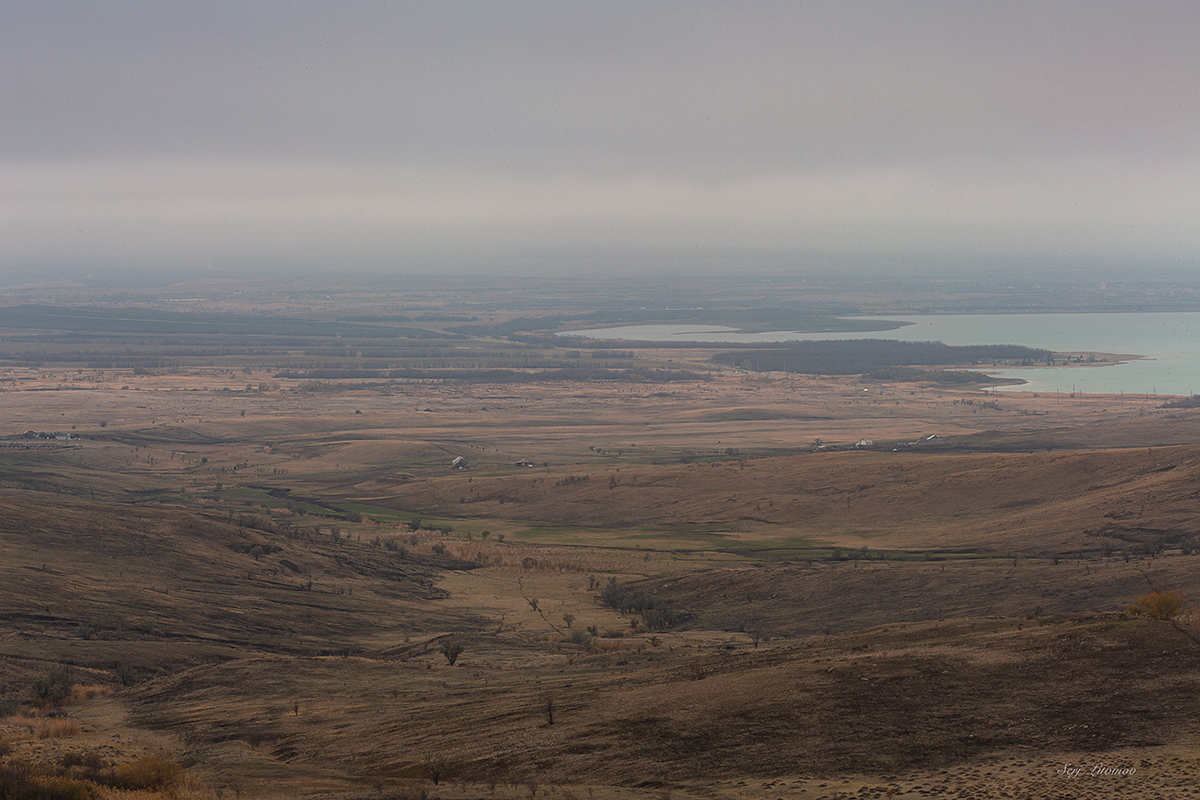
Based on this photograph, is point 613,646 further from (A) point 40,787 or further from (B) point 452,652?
(A) point 40,787

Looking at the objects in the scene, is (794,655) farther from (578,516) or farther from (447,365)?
(447,365)

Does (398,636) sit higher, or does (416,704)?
(416,704)

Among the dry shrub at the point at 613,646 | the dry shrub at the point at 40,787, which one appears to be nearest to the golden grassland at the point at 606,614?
the dry shrub at the point at 613,646

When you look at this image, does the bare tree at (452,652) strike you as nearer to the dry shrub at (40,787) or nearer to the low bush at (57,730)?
the low bush at (57,730)

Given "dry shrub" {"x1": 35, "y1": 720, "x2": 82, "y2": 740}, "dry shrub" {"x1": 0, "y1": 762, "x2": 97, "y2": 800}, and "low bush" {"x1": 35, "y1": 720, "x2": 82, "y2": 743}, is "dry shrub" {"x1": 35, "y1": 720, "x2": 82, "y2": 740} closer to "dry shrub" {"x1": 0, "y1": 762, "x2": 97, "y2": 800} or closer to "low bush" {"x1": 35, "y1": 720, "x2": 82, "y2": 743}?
"low bush" {"x1": 35, "y1": 720, "x2": 82, "y2": 743}

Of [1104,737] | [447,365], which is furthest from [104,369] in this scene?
[1104,737]

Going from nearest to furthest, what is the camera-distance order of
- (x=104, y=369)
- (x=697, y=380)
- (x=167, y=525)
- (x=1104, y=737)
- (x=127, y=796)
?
(x=127, y=796) → (x=1104, y=737) → (x=167, y=525) → (x=697, y=380) → (x=104, y=369)
